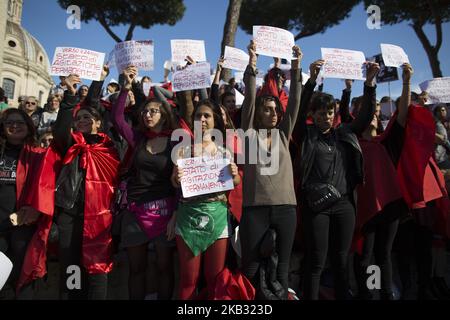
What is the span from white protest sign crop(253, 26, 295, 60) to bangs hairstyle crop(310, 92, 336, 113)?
0.67m

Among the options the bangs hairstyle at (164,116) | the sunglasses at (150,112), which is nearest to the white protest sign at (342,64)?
the bangs hairstyle at (164,116)

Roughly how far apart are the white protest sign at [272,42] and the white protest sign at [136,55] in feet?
3.61

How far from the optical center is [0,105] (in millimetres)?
6094

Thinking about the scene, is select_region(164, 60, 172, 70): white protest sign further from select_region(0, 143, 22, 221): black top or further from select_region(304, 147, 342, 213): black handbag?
select_region(304, 147, 342, 213): black handbag

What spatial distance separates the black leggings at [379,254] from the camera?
328cm

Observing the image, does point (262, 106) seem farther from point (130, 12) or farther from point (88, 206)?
point (130, 12)

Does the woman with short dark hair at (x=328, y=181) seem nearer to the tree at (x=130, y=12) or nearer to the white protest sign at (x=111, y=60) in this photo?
the white protest sign at (x=111, y=60)

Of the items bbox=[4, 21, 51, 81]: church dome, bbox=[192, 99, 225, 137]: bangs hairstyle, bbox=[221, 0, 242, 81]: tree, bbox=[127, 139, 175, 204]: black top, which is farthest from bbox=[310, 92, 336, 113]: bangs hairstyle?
bbox=[4, 21, 51, 81]: church dome

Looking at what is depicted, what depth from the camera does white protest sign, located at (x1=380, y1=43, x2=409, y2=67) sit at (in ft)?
12.6

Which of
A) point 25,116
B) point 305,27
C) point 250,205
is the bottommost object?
point 250,205
